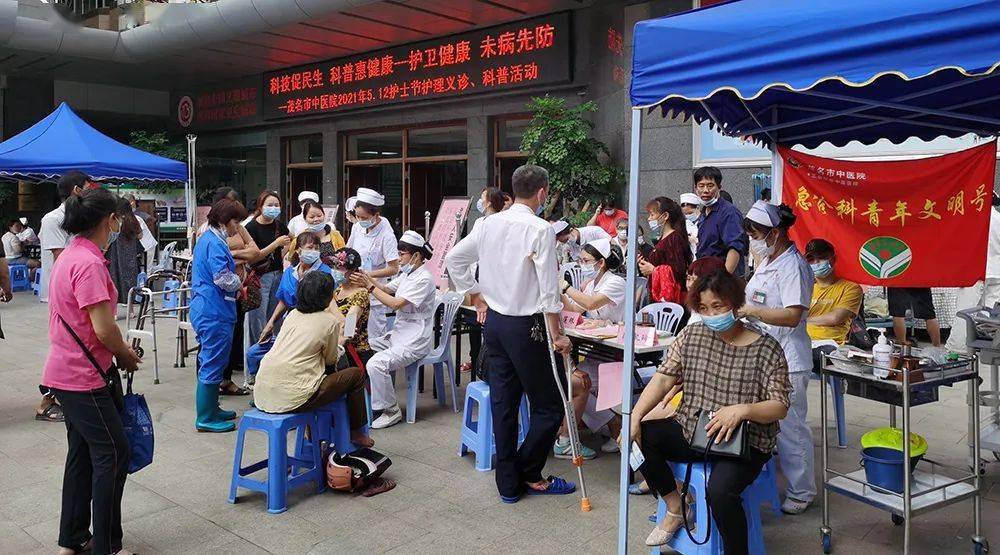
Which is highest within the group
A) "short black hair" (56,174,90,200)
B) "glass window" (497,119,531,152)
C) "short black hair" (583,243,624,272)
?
"glass window" (497,119,531,152)

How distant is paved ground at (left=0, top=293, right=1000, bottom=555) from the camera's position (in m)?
3.62

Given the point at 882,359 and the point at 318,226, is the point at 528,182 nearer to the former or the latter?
the point at 882,359

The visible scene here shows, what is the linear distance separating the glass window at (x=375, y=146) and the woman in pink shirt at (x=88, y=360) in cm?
1212

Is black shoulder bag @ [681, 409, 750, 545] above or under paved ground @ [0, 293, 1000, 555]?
above

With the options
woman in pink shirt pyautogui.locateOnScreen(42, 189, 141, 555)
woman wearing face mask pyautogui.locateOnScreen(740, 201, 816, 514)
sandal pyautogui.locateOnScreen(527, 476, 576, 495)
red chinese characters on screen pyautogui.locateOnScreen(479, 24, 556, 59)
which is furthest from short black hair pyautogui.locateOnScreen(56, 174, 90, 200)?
red chinese characters on screen pyautogui.locateOnScreen(479, 24, 556, 59)

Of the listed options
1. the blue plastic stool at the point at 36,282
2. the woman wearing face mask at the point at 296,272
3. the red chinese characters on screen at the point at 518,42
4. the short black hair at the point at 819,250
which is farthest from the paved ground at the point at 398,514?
the blue plastic stool at the point at 36,282

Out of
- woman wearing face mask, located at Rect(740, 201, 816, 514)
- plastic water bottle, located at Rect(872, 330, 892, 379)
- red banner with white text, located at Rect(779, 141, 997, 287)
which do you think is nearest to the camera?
plastic water bottle, located at Rect(872, 330, 892, 379)

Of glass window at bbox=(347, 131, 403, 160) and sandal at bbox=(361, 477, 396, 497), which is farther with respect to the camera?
glass window at bbox=(347, 131, 403, 160)

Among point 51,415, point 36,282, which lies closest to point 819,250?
point 51,415

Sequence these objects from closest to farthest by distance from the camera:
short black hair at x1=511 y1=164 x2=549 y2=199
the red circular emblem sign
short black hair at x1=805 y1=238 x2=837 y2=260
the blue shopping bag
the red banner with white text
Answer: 1. the blue shopping bag
2. short black hair at x1=511 y1=164 x2=549 y2=199
3. the red banner with white text
4. short black hair at x1=805 y1=238 x2=837 y2=260
5. the red circular emblem sign

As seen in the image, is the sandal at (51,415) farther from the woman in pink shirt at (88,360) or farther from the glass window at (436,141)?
the glass window at (436,141)

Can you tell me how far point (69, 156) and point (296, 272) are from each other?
5.35m

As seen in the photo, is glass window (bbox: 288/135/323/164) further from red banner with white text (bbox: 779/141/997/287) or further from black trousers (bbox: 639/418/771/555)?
black trousers (bbox: 639/418/771/555)

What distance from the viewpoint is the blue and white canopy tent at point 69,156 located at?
30.2 feet
